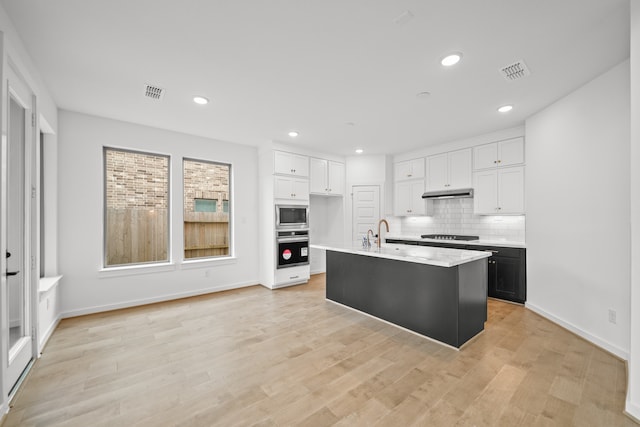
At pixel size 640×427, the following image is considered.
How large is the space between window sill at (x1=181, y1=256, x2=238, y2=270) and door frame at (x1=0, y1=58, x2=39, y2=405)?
207cm

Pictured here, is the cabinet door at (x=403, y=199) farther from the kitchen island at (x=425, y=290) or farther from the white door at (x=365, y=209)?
the kitchen island at (x=425, y=290)

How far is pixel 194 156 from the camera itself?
471 cm

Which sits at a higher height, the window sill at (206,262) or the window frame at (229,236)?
the window frame at (229,236)

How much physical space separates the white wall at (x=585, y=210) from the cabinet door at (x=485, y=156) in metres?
0.68

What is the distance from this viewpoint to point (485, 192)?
4.59m

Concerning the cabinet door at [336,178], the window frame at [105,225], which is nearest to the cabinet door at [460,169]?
the cabinet door at [336,178]

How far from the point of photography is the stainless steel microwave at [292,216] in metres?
5.06

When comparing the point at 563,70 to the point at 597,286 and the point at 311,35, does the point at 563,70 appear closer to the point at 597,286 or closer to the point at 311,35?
the point at 597,286

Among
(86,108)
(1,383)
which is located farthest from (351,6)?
(86,108)

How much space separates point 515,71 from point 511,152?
2030 mm

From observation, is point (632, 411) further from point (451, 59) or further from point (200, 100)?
point (200, 100)

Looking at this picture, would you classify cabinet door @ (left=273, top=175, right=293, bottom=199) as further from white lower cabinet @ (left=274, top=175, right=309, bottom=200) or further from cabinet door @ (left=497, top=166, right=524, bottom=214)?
cabinet door @ (left=497, top=166, right=524, bottom=214)

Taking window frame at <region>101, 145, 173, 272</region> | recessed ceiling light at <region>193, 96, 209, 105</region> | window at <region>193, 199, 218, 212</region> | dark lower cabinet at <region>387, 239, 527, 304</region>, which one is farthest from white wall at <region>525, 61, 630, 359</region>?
window frame at <region>101, 145, 173, 272</region>

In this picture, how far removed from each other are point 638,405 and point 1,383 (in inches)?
161
